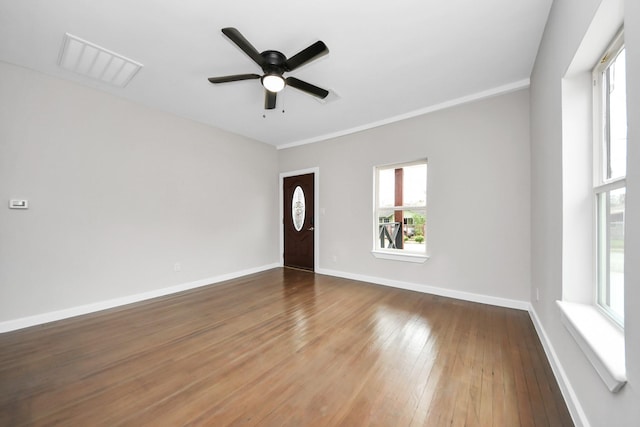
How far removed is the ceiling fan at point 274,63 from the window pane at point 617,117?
5.59 feet

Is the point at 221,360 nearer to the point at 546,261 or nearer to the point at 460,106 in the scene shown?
the point at 546,261

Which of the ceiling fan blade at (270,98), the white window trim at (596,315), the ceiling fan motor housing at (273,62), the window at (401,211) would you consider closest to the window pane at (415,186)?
the window at (401,211)

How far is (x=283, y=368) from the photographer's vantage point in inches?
70.0

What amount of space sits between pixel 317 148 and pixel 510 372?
13.6 ft

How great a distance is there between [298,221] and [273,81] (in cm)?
323

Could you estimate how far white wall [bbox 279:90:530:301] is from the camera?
9.21 feet

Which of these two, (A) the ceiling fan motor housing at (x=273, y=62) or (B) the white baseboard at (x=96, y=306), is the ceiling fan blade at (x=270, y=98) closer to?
(A) the ceiling fan motor housing at (x=273, y=62)

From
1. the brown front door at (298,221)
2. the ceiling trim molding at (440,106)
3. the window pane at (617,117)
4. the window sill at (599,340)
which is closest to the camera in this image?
the window sill at (599,340)

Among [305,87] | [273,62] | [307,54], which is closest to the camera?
[307,54]

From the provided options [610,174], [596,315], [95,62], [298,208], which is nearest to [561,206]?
[610,174]

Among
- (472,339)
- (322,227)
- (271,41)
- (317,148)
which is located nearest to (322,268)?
(322,227)

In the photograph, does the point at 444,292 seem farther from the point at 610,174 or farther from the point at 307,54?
the point at 307,54

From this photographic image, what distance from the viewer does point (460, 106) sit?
317 cm

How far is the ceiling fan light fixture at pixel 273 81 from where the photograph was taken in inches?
84.7
